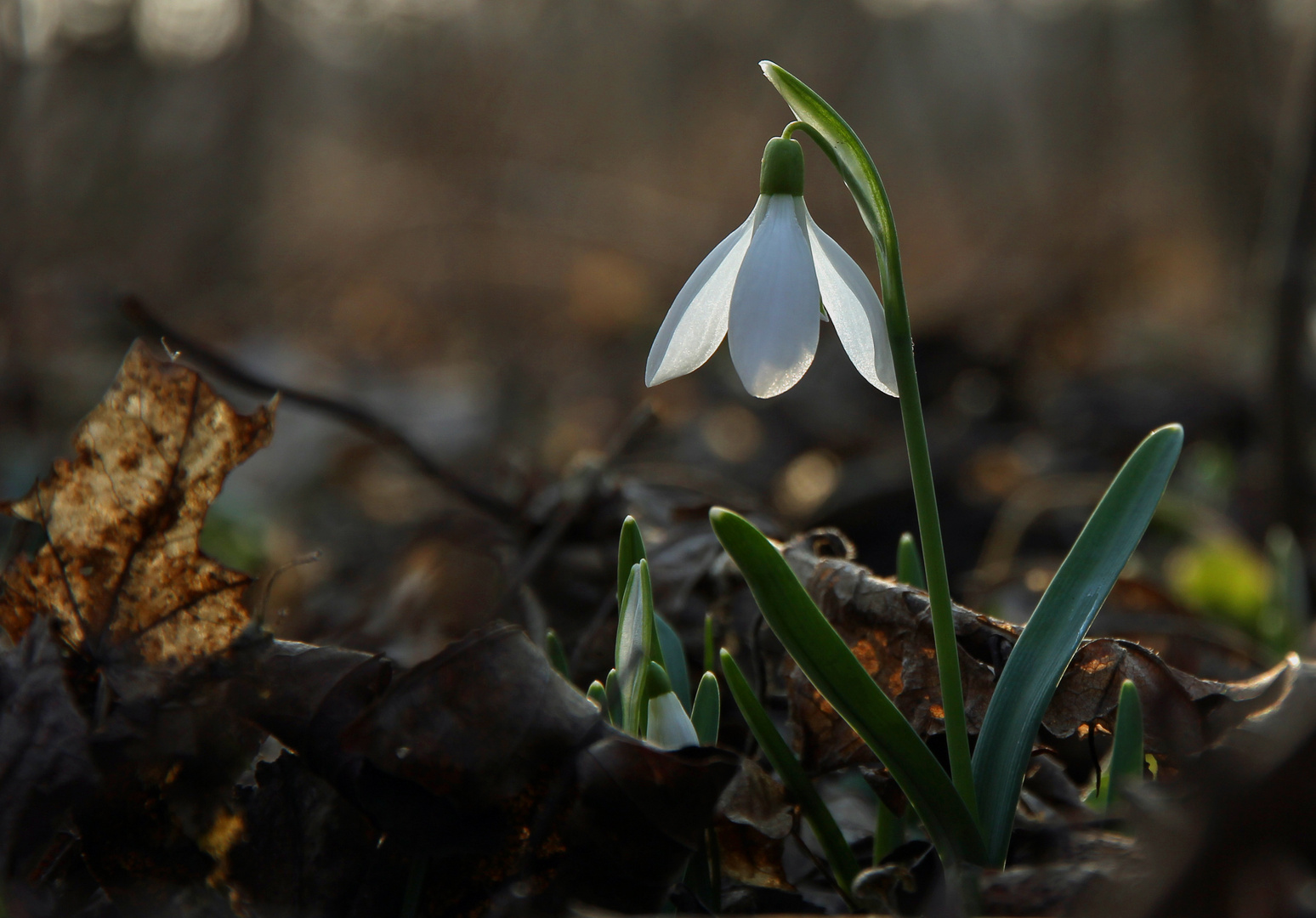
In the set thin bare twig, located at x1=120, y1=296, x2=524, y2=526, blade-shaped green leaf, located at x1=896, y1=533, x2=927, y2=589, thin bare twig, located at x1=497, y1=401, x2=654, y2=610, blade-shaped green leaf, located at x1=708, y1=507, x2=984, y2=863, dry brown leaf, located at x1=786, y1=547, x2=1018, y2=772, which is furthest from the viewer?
thin bare twig, located at x1=120, y1=296, x2=524, y2=526

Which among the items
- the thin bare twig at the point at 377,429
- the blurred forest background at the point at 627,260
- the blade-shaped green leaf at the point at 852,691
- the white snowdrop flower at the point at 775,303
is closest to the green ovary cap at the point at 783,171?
the white snowdrop flower at the point at 775,303

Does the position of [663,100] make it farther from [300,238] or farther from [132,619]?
[132,619]

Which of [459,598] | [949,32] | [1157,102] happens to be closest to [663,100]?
[949,32]

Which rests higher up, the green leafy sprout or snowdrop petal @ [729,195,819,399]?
snowdrop petal @ [729,195,819,399]

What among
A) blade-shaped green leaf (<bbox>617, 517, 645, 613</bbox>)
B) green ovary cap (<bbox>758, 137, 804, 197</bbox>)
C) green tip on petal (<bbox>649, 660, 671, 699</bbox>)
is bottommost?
green tip on petal (<bbox>649, 660, 671, 699</bbox>)

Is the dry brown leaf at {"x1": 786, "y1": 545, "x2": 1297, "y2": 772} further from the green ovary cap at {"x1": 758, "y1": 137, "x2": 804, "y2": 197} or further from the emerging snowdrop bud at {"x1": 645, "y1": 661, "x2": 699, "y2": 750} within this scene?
the green ovary cap at {"x1": 758, "y1": 137, "x2": 804, "y2": 197}

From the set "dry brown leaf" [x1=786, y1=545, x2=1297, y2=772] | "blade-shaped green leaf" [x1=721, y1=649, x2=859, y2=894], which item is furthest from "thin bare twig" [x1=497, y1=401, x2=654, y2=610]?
"blade-shaped green leaf" [x1=721, y1=649, x2=859, y2=894]

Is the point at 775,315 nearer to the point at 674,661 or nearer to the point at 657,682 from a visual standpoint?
the point at 657,682
